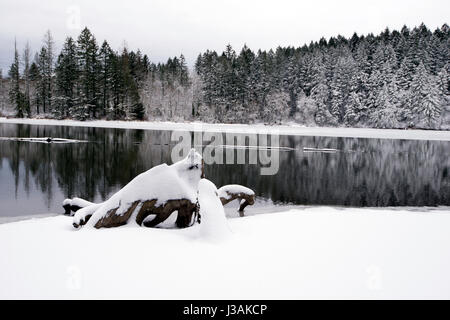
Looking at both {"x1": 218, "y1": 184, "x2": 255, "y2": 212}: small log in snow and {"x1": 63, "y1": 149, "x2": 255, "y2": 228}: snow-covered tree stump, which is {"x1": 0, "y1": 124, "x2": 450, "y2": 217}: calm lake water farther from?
{"x1": 63, "y1": 149, "x2": 255, "y2": 228}: snow-covered tree stump

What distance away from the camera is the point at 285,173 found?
2364cm

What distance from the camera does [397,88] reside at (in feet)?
241

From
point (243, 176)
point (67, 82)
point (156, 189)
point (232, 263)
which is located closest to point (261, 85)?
point (67, 82)

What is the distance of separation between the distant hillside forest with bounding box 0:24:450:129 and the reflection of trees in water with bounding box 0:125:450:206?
126 ft

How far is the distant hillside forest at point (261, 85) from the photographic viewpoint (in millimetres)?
68625

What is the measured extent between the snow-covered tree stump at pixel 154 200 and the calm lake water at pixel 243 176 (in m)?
6.35

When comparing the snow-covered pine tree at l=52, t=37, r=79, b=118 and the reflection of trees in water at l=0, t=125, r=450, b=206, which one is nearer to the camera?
the reflection of trees in water at l=0, t=125, r=450, b=206

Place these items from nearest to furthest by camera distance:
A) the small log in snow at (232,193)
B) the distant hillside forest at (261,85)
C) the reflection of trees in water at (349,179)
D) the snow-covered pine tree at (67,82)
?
the small log in snow at (232,193) < the reflection of trees in water at (349,179) < the snow-covered pine tree at (67,82) < the distant hillside forest at (261,85)

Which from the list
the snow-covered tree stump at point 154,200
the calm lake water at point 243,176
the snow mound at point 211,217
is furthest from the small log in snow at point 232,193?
the calm lake water at point 243,176

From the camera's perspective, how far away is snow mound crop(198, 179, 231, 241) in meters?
6.65

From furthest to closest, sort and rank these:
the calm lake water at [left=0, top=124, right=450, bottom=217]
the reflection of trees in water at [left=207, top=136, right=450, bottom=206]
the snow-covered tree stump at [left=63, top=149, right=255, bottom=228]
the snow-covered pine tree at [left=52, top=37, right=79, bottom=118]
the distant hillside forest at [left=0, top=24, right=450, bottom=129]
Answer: the distant hillside forest at [left=0, top=24, right=450, bottom=129]
the snow-covered pine tree at [left=52, top=37, right=79, bottom=118]
the reflection of trees in water at [left=207, top=136, right=450, bottom=206]
the calm lake water at [left=0, top=124, right=450, bottom=217]
the snow-covered tree stump at [left=63, top=149, right=255, bottom=228]

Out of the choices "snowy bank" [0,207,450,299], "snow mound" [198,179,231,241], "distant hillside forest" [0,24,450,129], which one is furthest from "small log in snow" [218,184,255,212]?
"distant hillside forest" [0,24,450,129]

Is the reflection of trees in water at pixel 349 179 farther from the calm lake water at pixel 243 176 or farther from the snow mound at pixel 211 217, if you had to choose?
the snow mound at pixel 211 217
